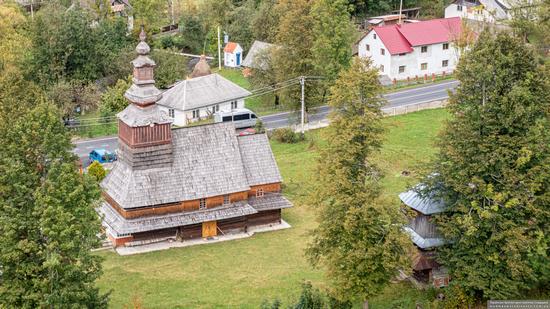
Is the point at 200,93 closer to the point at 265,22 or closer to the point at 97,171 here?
the point at 97,171

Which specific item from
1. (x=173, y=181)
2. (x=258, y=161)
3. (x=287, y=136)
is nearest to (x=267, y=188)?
(x=258, y=161)

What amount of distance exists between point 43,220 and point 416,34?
64.0 m

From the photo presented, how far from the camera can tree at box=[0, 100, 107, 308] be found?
102 ft

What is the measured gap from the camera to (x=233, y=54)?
97875mm

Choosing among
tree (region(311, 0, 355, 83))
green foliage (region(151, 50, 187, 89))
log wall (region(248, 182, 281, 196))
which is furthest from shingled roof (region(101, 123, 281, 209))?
green foliage (region(151, 50, 187, 89))

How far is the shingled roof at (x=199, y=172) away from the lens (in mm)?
47438

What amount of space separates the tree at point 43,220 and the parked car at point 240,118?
126ft

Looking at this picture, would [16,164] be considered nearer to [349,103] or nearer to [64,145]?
[64,145]

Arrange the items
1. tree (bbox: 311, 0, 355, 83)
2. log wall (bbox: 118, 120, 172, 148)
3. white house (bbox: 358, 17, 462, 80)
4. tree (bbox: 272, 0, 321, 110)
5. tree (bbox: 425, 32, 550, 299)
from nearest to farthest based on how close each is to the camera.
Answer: tree (bbox: 425, 32, 550, 299)
log wall (bbox: 118, 120, 172, 148)
tree (bbox: 311, 0, 355, 83)
tree (bbox: 272, 0, 321, 110)
white house (bbox: 358, 17, 462, 80)

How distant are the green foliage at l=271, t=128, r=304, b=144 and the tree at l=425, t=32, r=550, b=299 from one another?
31.0 metres

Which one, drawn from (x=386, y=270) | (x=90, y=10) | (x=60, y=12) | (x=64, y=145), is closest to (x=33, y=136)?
(x=64, y=145)

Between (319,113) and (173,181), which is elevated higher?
(319,113)

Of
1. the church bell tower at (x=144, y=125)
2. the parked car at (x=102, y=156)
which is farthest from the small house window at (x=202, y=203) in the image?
the parked car at (x=102, y=156)

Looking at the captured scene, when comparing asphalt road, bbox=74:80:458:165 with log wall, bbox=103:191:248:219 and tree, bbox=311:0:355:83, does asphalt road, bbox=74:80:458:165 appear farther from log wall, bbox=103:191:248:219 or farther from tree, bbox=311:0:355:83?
log wall, bbox=103:191:248:219
